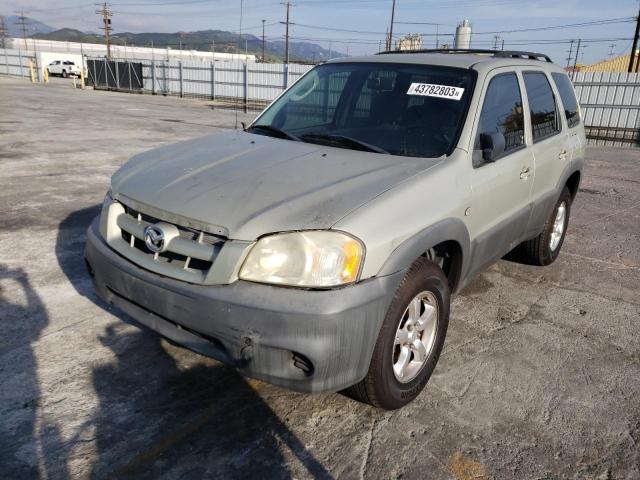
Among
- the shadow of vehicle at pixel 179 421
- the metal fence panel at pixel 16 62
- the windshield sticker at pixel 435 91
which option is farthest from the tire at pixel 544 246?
the metal fence panel at pixel 16 62

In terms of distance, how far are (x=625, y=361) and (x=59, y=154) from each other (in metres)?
9.67

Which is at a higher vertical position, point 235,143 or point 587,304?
point 235,143

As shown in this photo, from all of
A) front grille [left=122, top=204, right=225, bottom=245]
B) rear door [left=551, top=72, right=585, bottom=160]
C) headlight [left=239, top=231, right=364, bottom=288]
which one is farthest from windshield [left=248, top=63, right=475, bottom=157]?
rear door [left=551, top=72, right=585, bottom=160]

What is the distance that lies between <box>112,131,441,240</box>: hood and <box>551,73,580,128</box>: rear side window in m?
2.56

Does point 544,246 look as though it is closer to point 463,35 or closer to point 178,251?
point 178,251

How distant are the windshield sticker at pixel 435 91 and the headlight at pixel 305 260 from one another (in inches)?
61.9

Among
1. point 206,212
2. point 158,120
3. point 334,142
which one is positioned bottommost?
point 158,120

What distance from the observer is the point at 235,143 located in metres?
3.45

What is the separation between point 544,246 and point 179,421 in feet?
11.8

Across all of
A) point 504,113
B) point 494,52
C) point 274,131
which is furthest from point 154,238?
point 494,52

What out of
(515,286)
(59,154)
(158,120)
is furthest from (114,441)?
(158,120)

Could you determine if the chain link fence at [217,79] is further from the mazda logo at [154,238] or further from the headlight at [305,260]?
the headlight at [305,260]

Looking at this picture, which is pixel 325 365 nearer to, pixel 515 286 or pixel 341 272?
pixel 341 272

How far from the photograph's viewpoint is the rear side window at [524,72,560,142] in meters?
4.07
